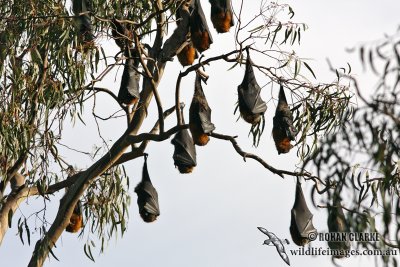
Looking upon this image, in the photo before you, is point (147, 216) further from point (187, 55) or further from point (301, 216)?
point (187, 55)

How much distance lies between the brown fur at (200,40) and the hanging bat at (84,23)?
928 mm

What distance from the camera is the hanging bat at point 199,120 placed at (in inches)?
374

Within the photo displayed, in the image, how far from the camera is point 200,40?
957cm

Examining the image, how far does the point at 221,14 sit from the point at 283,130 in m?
1.11

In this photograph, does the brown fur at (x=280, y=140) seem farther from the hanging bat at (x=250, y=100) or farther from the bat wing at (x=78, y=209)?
the bat wing at (x=78, y=209)

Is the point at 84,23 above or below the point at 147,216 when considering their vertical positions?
above

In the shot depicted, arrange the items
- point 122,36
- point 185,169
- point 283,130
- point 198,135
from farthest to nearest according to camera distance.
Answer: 1. point 185,169
2. point 283,130
3. point 198,135
4. point 122,36

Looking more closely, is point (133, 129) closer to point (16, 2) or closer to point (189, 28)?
point (189, 28)

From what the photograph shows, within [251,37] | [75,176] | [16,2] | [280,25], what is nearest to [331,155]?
[251,37]

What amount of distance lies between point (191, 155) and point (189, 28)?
1130mm

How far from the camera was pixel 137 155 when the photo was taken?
10.4 meters

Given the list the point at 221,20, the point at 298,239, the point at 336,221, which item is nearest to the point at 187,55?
the point at 221,20

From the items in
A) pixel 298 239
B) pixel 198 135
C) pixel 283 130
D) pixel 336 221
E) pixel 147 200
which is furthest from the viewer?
pixel 147 200

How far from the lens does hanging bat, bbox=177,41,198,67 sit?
1011cm
